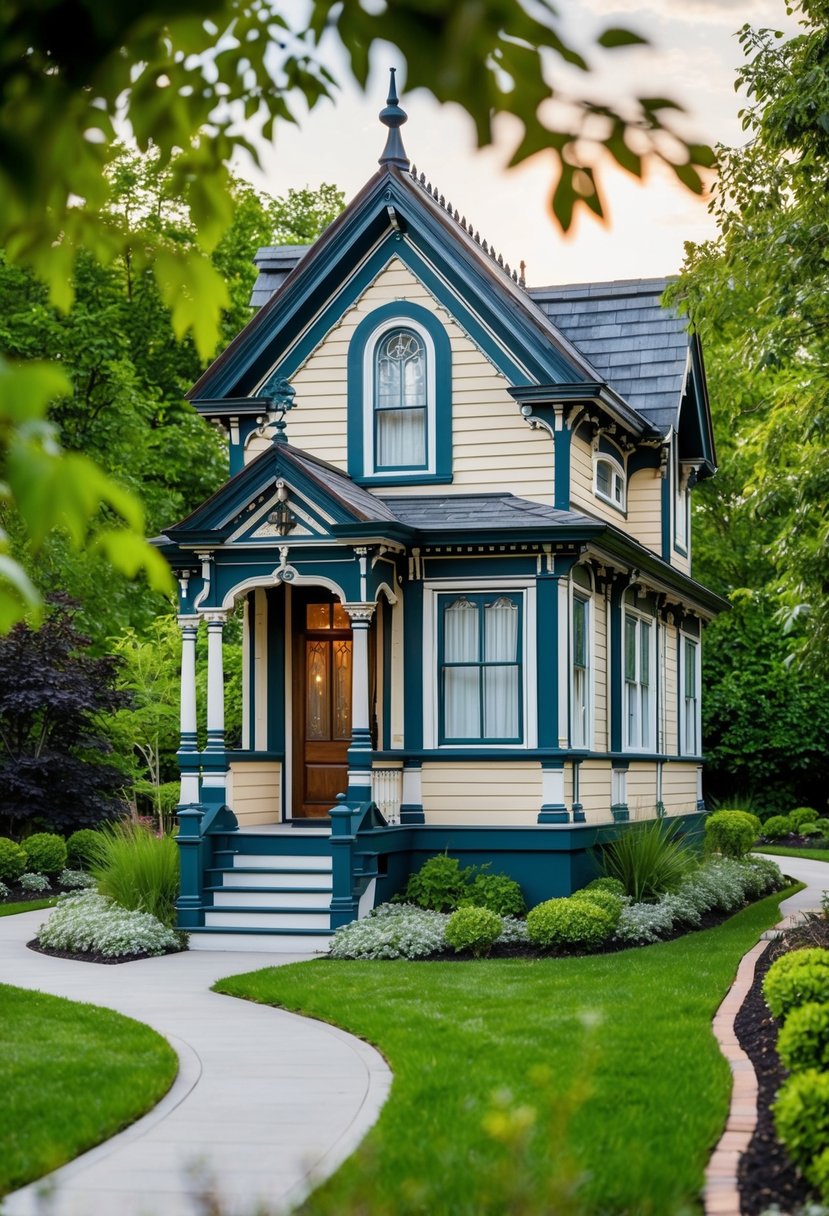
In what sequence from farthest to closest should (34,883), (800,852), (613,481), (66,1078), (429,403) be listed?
(800,852) < (613,481) < (34,883) < (429,403) < (66,1078)

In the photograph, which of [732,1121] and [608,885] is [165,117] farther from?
[608,885]

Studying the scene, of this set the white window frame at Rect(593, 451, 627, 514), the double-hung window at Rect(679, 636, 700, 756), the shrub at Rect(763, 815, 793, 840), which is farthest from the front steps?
the shrub at Rect(763, 815, 793, 840)

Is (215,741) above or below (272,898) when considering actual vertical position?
above

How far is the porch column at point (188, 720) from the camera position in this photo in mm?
16953

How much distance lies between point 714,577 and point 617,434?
64.0 ft

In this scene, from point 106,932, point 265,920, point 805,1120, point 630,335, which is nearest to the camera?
point 805,1120

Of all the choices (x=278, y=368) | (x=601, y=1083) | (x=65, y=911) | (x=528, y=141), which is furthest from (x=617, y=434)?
(x=528, y=141)

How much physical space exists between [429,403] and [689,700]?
9.17 metres

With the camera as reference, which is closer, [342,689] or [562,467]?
[562,467]

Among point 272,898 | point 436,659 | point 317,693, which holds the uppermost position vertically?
point 436,659

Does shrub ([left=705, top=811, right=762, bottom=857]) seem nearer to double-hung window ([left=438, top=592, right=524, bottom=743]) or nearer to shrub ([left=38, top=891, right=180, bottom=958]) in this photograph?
double-hung window ([left=438, top=592, right=524, bottom=743])

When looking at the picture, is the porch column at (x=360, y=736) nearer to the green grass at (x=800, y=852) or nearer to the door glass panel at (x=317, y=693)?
the door glass panel at (x=317, y=693)

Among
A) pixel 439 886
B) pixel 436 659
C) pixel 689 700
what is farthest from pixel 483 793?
pixel 689 700

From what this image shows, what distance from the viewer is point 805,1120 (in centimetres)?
667
